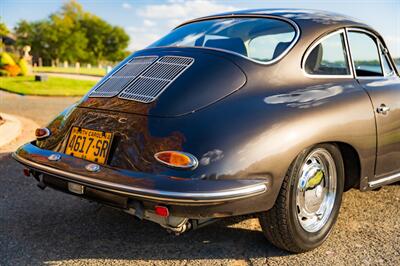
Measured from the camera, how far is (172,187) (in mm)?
2285

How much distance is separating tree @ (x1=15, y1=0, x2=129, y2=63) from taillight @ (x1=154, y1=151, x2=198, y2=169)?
250 feet

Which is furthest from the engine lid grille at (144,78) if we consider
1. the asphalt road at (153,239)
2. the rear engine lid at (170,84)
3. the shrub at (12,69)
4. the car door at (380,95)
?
the shrub at (12,69)

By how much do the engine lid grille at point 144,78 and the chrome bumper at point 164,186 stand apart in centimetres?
56

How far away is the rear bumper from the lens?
2.28 meters

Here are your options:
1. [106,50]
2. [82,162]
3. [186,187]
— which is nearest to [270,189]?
[186,187]

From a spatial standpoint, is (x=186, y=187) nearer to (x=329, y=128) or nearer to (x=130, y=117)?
(x=130, y=117)

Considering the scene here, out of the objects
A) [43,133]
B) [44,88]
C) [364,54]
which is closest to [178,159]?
[43,133]

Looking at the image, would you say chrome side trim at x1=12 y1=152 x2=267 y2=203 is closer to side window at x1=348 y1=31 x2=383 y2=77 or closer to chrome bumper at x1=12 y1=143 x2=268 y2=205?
chrome bumper at x1=12 y1=143 x2=268 y2=205

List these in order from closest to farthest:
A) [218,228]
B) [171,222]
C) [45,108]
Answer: [171,222], [218,228], [45,108]

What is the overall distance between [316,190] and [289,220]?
458 millimetres

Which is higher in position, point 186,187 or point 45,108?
point 186,187

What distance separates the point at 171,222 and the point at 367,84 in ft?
6.48

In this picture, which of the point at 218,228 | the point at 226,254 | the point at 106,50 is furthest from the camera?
the point at 106,50

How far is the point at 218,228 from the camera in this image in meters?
3.28
